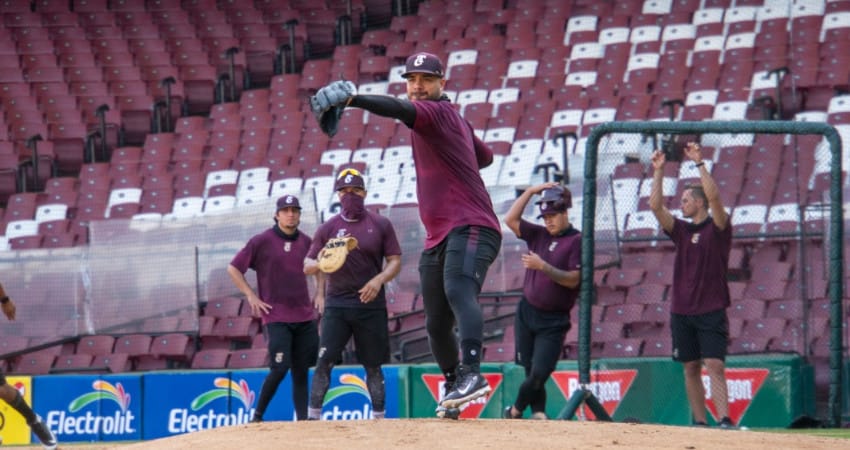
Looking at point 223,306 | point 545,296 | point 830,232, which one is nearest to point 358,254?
point 545,296

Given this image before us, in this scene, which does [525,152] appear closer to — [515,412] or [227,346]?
[227,346]

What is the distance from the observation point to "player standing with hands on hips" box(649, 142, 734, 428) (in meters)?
10.5

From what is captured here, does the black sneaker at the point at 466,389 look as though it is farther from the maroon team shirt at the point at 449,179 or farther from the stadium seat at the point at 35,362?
the stadium seat at the point at 35,362

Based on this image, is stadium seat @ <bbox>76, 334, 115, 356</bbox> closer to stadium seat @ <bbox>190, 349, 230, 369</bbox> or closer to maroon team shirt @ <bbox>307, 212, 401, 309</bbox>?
stadium seat @ <bbox>190, 349, 230, 369</bbox>

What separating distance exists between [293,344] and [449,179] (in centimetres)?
409

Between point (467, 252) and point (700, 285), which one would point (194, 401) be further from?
point (467, 252)

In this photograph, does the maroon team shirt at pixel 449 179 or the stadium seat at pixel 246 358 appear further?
the stadium seat at pixel 246 358

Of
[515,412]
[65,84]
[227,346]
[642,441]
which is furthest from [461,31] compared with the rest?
[642,441]

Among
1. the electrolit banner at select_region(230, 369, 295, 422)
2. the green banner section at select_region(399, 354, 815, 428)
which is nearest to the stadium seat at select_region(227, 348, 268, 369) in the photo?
the electrolit banner at select_region(230, 369, 295, 422)

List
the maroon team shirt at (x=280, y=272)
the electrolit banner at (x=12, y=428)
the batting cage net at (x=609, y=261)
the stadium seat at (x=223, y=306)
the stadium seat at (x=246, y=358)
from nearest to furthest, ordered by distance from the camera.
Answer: the batting cage net at (x=609, y=261) → the maroon team shirt at (x=280, y=272) → the electrolit banner at (x=12, y=428) → the stadium seat at (x=246, y=358) → the stadium seat at (x=223, y=306)

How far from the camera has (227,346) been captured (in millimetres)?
15883

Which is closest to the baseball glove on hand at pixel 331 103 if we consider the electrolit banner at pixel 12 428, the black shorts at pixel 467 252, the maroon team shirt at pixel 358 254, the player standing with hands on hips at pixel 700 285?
the black shorts at pixel 467 252

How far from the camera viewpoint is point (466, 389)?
7.57 metres

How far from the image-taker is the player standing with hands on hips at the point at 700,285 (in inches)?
414
